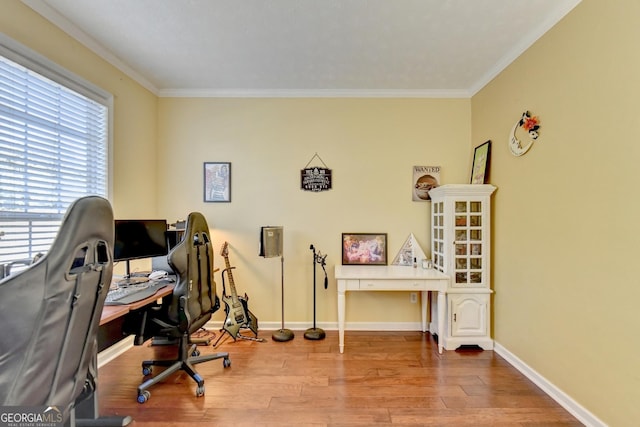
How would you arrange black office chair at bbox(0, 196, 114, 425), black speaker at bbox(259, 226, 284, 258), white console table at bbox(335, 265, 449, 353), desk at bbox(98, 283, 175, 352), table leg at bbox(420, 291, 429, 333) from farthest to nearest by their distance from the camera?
table leg at bbox(420, 291, 429, 333), black speaker at bbox(259, 226, 284, 258), white console table at bbox(335, 265, 449, 353), desk at bbox(98, 283, 175, 352), black office chair at bbox(0, 196, 114, 425)

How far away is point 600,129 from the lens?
1694 mm

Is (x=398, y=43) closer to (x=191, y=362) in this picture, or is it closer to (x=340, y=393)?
(x=340, y=393)

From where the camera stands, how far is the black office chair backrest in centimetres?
199

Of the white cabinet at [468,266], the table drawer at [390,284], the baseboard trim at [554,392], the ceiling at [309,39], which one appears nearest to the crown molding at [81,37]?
the ceiling at [309,39]

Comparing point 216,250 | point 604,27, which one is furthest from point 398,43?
point 216,250

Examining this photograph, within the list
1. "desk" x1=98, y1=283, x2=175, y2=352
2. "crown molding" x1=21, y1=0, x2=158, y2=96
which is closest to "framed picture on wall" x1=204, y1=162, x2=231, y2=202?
"crown molding" x1=21, y1=0, x2=158, y2=96

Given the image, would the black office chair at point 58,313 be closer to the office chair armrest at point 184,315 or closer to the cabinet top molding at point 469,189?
the office chair armrest at point 184,315

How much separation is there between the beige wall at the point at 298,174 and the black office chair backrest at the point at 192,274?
3.40 feet

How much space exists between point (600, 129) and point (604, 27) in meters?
0.60

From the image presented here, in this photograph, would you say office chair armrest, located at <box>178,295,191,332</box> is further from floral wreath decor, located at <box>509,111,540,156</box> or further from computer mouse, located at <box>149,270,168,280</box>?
floral wreath decor, located at <box>509,111,540,156</box>

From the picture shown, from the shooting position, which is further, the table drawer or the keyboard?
the table drawer

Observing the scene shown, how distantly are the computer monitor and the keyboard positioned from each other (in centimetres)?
28

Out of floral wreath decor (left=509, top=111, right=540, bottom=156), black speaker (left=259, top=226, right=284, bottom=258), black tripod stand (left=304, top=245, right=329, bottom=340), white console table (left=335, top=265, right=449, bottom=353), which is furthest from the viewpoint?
black tripod stand (left=304, top=245, right=329, bottom=340)

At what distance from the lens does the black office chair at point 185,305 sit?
1.99 m
